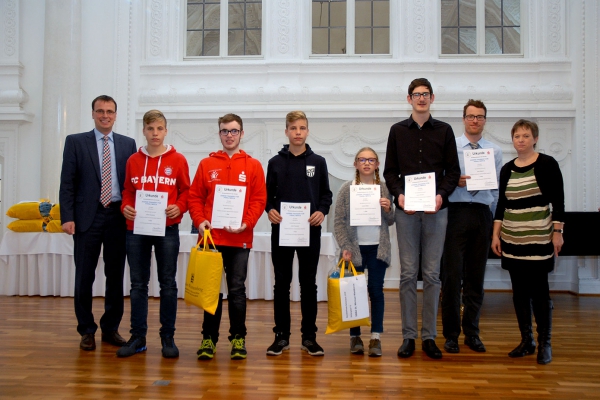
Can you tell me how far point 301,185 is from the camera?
3.67 metres

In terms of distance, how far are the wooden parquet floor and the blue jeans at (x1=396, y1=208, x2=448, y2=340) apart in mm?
222

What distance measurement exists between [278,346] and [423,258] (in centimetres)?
109

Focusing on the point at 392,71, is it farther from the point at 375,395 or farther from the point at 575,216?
the point at 375,395

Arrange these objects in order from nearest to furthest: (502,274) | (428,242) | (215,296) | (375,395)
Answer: (375,395), (215,296), (428,242), (502,274)

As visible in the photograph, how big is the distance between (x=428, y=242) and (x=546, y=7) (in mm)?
5462

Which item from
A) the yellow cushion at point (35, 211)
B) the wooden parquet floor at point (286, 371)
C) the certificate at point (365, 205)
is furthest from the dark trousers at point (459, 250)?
the yellow cushion at point (35, 211)

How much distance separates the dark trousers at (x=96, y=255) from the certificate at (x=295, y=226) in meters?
1.18

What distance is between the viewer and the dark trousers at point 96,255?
3863mm

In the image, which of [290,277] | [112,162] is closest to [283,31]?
[112,162]

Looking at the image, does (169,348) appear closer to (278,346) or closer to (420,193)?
(278,346)

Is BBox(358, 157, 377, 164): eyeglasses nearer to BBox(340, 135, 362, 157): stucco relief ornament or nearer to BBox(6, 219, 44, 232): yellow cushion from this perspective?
BBox(340, 135, 362, 157): stucco relief ornament

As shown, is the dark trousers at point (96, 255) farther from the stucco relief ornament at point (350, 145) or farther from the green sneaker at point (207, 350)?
the stucco relief ornament at point (350, 145)

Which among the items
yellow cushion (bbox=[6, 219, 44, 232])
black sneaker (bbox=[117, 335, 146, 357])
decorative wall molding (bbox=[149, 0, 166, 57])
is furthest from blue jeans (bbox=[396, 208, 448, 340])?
decorative wall molding (bbox=[149, 0, 166, 57])

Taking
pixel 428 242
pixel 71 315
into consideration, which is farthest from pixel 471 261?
pixel 71 315
